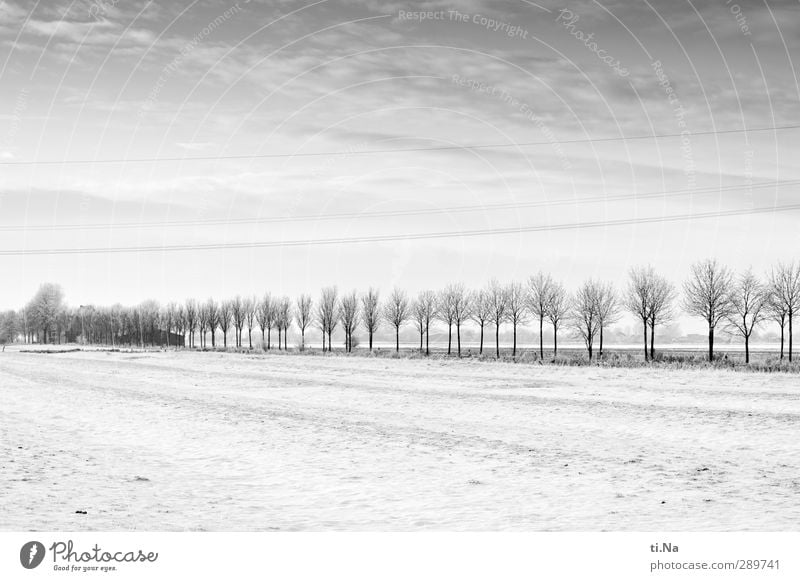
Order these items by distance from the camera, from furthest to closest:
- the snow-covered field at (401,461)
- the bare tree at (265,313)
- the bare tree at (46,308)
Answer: the bare tree at (46,308) < the bare tree at (265,313) < the snow-covered field at (401,461)

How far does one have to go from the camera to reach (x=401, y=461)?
13969 millimetres

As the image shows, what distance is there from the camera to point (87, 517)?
378 inches

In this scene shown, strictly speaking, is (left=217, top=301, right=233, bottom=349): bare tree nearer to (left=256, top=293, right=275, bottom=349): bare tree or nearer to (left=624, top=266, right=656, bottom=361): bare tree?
(left=256, top=293, right=275, bottom=349): bare tree

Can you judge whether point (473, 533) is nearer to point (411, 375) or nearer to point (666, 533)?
point (666, 533)

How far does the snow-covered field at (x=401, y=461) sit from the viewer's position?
9805 mm

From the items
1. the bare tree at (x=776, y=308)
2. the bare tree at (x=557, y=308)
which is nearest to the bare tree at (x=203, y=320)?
the bare tree at (x=557, y=308)

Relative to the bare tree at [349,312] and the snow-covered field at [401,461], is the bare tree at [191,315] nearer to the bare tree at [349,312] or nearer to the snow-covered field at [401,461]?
the bare tree at [349,312]

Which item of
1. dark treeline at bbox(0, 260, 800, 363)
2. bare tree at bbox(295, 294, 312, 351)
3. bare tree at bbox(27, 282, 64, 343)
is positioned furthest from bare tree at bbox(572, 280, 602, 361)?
bare tree at bbox(27, 282, 64, 343)

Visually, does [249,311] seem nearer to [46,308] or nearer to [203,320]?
[203,320]

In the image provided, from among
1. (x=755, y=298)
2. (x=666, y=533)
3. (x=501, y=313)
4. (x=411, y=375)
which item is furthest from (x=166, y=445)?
(x=501, y=313)

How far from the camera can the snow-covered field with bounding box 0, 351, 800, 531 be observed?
9.80 metres

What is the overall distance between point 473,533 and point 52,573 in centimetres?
503

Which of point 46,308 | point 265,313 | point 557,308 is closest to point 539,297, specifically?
point 557,308

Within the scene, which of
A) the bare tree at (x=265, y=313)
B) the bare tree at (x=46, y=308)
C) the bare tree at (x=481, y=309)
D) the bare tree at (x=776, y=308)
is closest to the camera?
the bare tree at (x=776, y=308)
